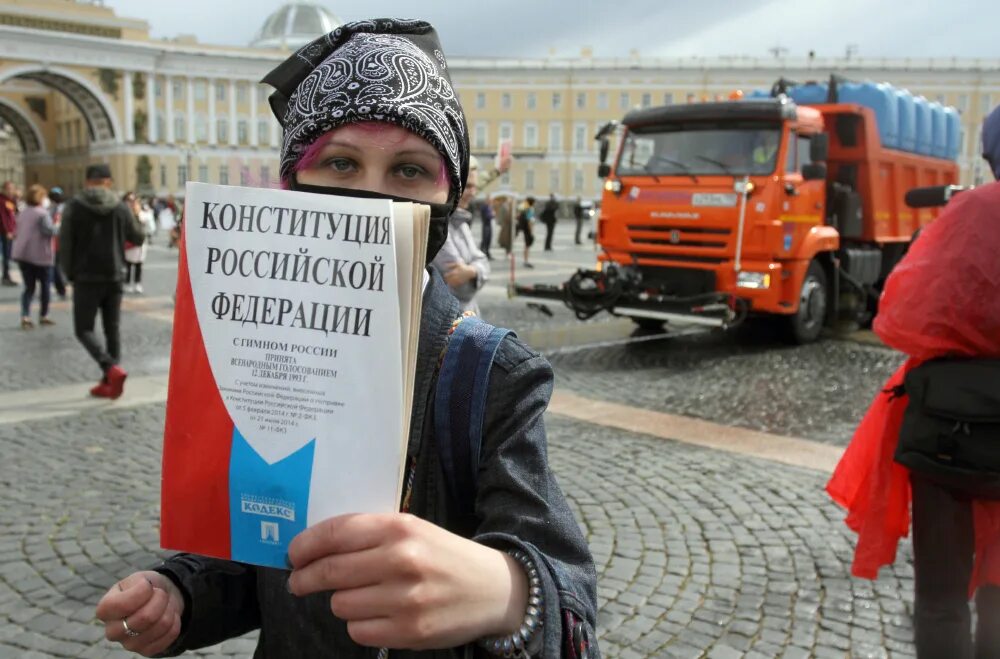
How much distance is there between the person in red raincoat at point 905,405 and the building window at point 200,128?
87938mm

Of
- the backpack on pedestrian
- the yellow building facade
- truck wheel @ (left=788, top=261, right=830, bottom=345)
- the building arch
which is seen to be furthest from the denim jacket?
the building arch

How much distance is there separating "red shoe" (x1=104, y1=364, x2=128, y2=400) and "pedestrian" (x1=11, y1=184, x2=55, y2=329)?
4.86 metres

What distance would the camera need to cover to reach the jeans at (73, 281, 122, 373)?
6.72 meters

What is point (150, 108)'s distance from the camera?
79.6 metres

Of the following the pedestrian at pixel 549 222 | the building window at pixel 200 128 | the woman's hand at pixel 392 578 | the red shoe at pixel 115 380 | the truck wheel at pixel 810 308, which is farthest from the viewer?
the building window at pixel 200 128

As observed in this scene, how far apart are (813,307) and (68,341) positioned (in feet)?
28.1

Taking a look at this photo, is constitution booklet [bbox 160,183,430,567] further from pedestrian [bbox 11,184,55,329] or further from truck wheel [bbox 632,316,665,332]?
pedestrian [bbox 11,184,55,329]

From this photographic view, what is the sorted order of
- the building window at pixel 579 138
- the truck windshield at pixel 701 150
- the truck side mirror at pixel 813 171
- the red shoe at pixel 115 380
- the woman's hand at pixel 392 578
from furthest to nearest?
the building window at pixel 579 138 < the truck side mirror at pixel 813 171 < the truck windshield at pixel 701 150 < the red shoe at pixel 115 380 < the woman's hand at pixel 392 578

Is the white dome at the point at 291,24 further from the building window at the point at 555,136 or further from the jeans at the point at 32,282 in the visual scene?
the jeans at the point at 32,282

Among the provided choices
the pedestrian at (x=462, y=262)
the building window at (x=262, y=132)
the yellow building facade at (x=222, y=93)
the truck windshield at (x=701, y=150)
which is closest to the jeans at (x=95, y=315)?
the pedestrian at (x=462, y=262)

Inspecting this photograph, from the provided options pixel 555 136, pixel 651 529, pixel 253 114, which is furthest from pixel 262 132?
pixel 651 529

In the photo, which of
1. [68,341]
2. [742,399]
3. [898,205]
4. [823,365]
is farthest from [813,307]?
[68,341]

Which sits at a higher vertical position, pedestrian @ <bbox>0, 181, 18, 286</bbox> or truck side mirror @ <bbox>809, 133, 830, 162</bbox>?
truck side mirror @ <bbox>809, 133, 830, 162</bbox>

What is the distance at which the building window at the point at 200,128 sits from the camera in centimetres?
8281
